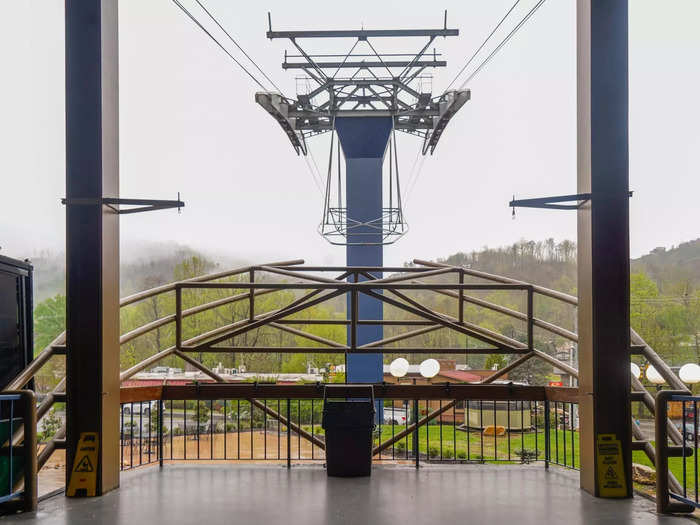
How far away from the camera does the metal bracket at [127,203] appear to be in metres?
4.58

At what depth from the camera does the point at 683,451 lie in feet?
13.7

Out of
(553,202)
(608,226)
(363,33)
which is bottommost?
(608,226)

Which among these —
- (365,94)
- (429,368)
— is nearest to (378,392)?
(429,368)

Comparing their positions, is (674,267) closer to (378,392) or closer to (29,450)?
(378,392)

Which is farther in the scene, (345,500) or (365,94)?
(365,94)

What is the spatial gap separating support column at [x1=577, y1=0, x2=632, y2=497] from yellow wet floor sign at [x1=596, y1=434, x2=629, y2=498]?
0.8 inches

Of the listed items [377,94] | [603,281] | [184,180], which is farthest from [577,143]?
[184,180]

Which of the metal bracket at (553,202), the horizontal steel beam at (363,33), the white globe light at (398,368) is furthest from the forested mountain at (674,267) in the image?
the metal bracket at (553,202)

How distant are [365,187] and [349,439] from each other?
31.6 feet

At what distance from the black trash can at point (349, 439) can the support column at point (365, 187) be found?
8499 mm

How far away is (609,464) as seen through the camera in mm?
4527

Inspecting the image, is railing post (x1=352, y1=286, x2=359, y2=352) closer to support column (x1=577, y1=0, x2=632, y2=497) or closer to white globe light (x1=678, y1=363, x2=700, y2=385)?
support column (x1=577, y1=0, x2=632, y2=497)

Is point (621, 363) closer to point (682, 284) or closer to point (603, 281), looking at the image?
point (603, 281)

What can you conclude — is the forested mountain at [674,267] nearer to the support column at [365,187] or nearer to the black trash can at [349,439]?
the support column at [365,187]
